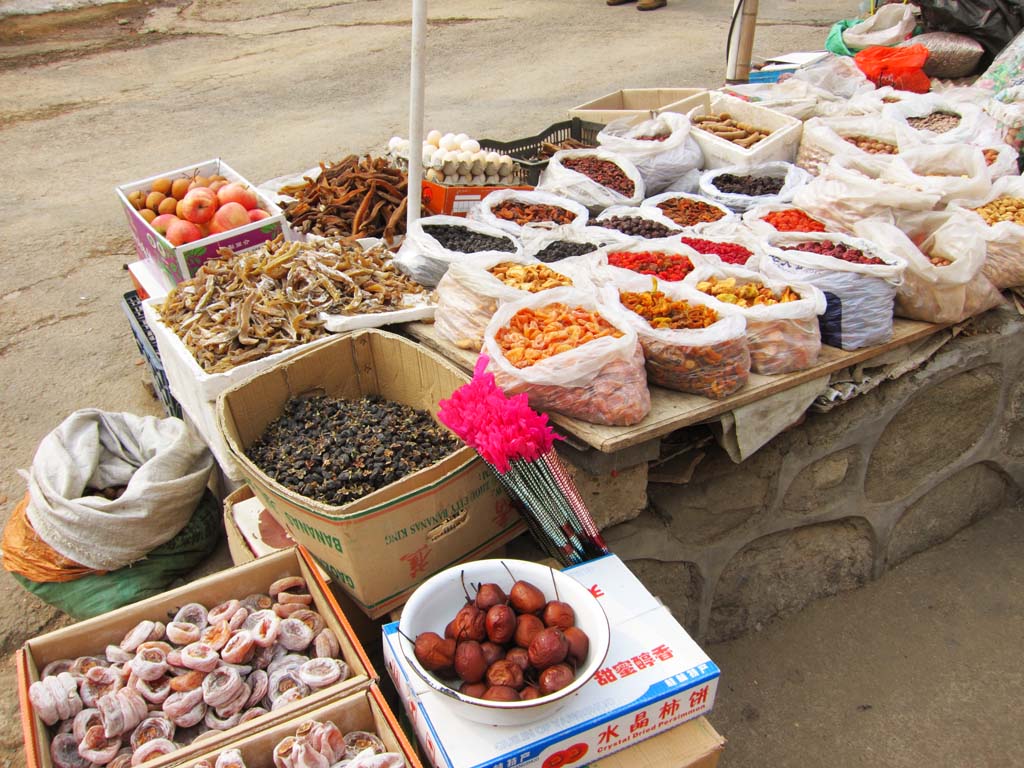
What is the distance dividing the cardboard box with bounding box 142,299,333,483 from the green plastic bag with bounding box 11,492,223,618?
27 cm

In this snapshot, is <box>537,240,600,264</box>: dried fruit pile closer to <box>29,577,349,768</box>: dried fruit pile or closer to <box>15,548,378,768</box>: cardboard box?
<box>15,548,378,768</box>: cardboard box

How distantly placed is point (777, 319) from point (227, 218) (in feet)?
8.00

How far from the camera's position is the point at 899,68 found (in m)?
5.21

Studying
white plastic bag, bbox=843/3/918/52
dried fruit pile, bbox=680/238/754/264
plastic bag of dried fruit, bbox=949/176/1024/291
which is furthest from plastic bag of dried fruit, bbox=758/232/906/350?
white plastic bag, bbox=843/3/918/52

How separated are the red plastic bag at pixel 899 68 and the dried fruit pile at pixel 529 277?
3.81 m

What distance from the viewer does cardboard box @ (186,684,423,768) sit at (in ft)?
5.28

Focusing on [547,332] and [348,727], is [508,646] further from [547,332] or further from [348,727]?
[547,332]

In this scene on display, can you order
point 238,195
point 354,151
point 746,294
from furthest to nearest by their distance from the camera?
point 354,151 → point 238,195 → point 746,294

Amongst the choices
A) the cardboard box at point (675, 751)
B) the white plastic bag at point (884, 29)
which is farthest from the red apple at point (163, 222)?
the white plastic bag at point (884, 29)

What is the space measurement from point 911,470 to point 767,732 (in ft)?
4.10

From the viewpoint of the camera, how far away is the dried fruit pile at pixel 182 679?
5.56 ft

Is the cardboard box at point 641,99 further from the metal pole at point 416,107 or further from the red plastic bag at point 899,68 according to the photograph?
the metal pole at point 416,107

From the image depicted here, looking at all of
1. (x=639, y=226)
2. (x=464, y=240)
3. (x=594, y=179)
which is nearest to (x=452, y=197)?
(x=464, y=240)

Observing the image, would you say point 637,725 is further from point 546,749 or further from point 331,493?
point 331,493
